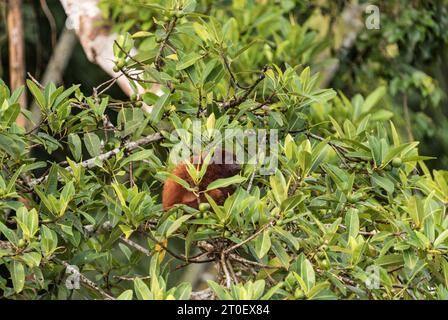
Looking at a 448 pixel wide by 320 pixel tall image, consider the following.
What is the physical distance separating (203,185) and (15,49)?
1992 millimetres

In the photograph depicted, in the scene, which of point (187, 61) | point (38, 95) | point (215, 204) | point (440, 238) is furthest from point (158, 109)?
point (440, 238)

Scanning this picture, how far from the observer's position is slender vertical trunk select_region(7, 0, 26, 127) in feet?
11.1

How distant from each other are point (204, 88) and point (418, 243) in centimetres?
61

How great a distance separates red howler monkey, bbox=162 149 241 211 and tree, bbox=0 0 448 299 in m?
0.05

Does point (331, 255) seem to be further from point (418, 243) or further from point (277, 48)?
point (277, 48)

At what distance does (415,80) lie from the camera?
140 inches

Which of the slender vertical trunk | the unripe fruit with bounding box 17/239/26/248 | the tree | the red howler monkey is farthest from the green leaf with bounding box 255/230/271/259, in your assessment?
the slender vertical trunk

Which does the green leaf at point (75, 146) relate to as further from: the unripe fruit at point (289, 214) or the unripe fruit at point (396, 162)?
the unripe fruit at point (396, 162)

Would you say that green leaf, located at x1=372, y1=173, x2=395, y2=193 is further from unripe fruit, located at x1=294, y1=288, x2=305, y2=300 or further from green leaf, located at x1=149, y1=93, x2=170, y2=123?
green leaf, located at x1=149, y1=93, x2=170, y2=123

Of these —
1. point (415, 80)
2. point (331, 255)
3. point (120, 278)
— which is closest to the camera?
point (331, 255)

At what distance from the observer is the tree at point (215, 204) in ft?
5.07

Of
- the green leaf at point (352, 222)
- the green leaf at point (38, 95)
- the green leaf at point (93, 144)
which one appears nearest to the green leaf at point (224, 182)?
the green leaf at point (352, 222)

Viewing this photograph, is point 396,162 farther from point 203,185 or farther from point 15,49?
point 15,49
